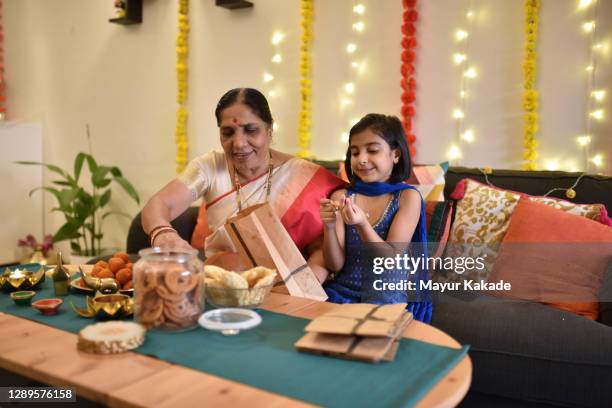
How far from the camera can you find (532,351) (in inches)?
64.5

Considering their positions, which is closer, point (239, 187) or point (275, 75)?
point (239, 187)

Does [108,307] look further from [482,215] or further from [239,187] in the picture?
[482,215]

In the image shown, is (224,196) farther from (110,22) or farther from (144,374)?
(110,22)

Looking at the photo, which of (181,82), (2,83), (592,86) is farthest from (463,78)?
(2,83)

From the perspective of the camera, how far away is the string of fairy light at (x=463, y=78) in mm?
2551

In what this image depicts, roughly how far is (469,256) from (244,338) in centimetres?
129

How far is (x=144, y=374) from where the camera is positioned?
3.04ft

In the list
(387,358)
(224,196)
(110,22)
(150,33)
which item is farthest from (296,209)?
(110,22)

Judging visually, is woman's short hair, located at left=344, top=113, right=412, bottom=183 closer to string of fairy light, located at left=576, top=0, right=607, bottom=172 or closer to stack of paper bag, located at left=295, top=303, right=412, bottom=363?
stack of paper bag, located at left=295, top=303, right=412, bottom=363

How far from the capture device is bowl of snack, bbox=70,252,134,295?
141cm

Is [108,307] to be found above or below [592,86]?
below

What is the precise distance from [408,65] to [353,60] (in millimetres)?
330

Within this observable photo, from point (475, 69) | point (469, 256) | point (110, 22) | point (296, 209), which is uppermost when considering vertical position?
point (110, 22)

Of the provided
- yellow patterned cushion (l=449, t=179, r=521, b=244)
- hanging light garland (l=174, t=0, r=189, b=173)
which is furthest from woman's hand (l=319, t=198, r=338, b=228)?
hanging light garland (l=174, t=0, r=189, b=173)
